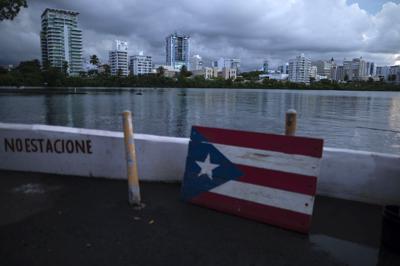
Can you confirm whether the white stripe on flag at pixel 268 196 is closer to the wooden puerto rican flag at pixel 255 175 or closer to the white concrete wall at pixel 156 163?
the wooden puerto rican flag at pixel 255 175

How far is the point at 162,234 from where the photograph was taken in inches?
128

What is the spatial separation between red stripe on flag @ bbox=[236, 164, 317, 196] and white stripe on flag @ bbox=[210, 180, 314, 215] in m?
0.05

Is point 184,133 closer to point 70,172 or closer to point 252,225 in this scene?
point 70,172

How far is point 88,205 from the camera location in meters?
3.94

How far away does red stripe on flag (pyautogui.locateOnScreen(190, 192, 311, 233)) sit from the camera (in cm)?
330

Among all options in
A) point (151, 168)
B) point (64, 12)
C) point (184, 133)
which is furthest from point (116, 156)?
point (64, 12)

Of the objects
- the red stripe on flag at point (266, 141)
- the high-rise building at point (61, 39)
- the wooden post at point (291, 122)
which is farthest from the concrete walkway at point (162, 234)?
the high-rise building at point (61, 39)

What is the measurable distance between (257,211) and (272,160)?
2.02 feet

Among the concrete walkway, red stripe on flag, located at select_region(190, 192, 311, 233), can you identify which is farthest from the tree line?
red stripe on flag, located at select_region(190, 192, 311, 233)

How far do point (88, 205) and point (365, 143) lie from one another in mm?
24587

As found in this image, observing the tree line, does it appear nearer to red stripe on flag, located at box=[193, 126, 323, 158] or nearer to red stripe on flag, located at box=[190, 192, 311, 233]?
red stripe on flag, located at box=[193, 126, 323, 158]

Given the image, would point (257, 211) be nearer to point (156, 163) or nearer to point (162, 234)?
point (162, 234)

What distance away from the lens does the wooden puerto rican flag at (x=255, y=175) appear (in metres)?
3.32

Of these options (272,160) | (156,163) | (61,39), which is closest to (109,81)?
(61,39)
